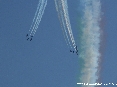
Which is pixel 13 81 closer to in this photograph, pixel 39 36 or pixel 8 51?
pixel 8 51

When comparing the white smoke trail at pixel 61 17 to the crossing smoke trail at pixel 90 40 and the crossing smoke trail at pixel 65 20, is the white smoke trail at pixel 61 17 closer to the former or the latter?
the crossing smoke trail at pixel 65 20

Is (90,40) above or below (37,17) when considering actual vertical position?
below

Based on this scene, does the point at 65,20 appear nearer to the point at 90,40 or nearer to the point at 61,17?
the point at 61,17

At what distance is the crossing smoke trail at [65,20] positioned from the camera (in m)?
2.02

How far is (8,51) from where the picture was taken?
2.05 metres

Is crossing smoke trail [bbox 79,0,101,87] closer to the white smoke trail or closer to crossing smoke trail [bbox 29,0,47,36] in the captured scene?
the white smoke trail

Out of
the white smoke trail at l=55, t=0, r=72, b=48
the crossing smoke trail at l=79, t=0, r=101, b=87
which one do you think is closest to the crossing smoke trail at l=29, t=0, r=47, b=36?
the white smoke trail at l=55, t=0, r=72, b=48

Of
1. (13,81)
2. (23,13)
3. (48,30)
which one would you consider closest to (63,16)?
(48,30)

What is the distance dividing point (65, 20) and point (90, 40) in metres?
0.26

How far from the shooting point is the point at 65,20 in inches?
79.4

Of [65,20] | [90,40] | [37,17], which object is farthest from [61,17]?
[90,40]

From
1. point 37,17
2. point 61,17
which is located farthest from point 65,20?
Result: point 37,17

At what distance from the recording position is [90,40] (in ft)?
6.64

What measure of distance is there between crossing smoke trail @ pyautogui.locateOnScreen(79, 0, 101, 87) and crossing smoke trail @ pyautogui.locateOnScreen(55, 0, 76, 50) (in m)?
0.09
